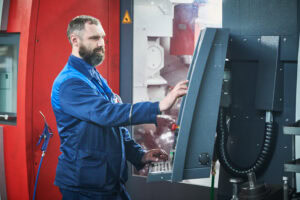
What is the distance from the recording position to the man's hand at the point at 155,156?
2.29 m

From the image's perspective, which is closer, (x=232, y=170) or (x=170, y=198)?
(x=232, y=170)

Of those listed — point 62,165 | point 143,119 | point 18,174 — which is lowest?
point 18,174

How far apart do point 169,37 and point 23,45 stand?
1.40m

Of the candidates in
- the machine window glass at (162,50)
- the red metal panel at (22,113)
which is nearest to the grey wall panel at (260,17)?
the machine window glass at (162,50)

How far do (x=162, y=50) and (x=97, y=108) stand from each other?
1892 millimetres

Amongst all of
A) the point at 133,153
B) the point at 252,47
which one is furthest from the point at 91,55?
the point at 252,47

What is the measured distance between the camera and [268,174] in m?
1.91

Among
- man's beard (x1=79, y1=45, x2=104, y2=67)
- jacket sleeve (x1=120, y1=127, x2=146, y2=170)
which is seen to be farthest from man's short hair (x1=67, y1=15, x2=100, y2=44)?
jacket sleeve (x1=120, y1=127, x2=146, y2=170)

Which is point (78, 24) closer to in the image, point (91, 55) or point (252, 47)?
point (91, 55)

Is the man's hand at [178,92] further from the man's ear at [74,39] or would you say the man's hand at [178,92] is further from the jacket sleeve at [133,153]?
the man's ear at [74,39]

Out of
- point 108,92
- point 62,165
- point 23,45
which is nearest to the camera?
point 62,165

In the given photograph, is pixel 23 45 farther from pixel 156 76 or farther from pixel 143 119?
pixel 143 119

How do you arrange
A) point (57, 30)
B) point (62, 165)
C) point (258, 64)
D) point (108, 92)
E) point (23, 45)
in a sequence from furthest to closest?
1. point (57, 30)
2. point (23, 45)
3. point (108, 92)
4. point (62, 165)
5. point (258, 64)

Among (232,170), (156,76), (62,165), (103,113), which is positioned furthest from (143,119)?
(156,76)
